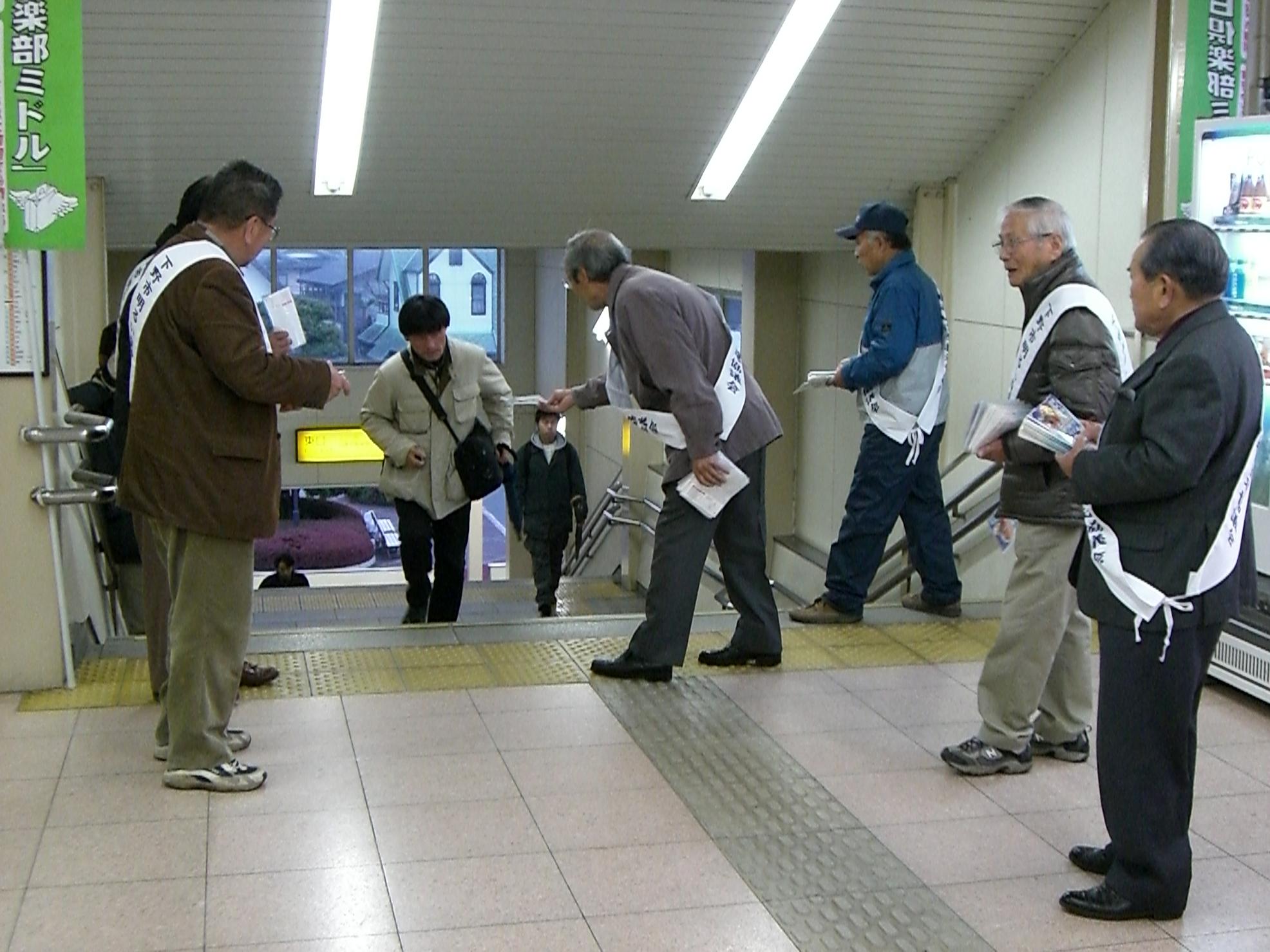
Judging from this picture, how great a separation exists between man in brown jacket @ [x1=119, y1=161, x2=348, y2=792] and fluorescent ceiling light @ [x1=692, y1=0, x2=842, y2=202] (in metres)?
3.39

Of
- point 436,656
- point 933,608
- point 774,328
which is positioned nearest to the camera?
point 436,656

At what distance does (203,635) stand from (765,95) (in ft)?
14.3

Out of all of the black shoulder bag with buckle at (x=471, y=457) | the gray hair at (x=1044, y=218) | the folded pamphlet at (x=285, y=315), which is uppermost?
the gray hair at (x=1044, y=218)

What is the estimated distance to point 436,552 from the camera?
6469 millimetres

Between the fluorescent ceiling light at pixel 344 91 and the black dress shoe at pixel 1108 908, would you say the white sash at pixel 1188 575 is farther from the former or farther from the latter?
the fluorescent ceiling light at pixel 344 91

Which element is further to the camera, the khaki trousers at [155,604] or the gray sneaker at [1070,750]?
the khaki trousers at [155,604]

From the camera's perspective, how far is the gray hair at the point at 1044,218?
13.2ft

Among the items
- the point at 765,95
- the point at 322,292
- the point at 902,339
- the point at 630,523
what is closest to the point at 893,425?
the point at 902,339

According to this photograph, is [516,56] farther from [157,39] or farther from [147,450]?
[147,450]

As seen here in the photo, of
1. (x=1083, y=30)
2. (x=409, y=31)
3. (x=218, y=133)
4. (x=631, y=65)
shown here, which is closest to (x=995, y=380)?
(x=1083, y=30)

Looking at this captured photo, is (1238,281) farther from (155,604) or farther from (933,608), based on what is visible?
(155,604)

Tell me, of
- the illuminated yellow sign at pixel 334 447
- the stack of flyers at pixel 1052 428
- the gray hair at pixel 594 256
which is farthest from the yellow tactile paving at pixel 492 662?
the illuminated yellow sign at pixel 334 447

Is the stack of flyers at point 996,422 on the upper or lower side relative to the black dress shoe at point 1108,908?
upper

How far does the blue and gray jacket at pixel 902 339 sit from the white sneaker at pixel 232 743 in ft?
8.76
